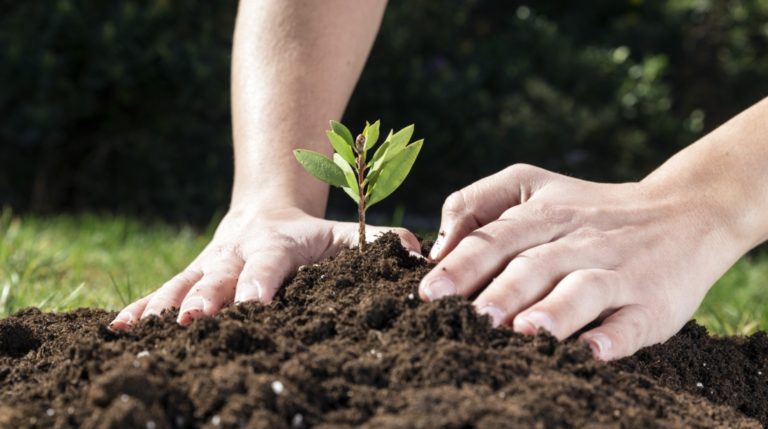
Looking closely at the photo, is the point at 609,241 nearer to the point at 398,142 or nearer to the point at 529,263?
the point at 529,263

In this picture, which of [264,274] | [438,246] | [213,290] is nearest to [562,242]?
[438,246]

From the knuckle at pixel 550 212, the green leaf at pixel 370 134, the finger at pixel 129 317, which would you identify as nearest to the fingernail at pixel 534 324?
the knuckle at pixel 550 212

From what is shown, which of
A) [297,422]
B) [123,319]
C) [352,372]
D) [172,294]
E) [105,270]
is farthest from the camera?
[105,270]

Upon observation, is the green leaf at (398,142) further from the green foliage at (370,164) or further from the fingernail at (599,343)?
the fingernail at (599,343)

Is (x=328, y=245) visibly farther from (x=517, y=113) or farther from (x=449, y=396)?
(x=517, y=113)

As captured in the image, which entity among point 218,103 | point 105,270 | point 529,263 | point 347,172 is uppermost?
point 218,103

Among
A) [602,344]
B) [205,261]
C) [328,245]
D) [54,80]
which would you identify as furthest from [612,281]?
[54,80]

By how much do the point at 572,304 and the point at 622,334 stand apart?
0.14 m

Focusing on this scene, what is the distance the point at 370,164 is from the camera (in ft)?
6.38

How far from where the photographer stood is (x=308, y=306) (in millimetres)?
1823

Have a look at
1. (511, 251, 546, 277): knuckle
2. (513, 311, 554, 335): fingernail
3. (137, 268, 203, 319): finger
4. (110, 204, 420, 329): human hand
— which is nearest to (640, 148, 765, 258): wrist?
(511, 251, 546, 277): knuckle

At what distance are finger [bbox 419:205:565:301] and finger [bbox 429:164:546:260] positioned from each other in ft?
0.25

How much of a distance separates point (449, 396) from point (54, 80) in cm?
458

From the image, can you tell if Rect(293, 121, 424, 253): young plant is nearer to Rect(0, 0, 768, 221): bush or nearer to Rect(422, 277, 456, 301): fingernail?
Rect(422, 277, 456, 301): fingernail
